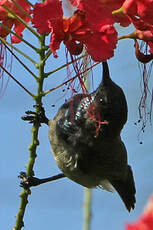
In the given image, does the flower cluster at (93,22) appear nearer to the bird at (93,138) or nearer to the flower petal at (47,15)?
the flower petal at (47,15)

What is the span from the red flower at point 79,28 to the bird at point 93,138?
34.8 inches

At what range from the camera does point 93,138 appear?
2566mm

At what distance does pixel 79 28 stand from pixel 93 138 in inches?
47.1

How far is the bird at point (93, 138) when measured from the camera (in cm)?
239

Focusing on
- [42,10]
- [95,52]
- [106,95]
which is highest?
[106,95]

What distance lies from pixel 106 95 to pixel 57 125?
0.43 metres

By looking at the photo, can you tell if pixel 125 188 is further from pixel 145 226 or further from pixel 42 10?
pixel 145 226

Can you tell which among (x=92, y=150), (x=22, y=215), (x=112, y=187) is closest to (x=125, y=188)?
(x=112, y=187)

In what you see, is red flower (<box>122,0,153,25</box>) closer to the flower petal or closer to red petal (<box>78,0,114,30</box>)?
red petal (<box>78,0,114,30</box>)

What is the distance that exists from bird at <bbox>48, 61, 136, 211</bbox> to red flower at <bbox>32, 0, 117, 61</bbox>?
0.88 metres

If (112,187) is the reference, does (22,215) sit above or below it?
below

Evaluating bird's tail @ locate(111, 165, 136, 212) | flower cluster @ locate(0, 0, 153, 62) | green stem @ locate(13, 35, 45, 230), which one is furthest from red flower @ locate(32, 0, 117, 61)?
bird's tail @ locate(111, 165, 136, 212)

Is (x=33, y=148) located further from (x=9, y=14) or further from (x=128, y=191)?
(x=128, y=191)

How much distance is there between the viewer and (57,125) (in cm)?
270
